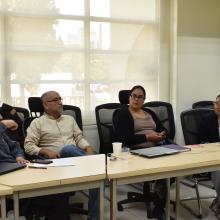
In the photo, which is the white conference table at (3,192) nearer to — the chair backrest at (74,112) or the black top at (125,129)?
the black top at (125,129)

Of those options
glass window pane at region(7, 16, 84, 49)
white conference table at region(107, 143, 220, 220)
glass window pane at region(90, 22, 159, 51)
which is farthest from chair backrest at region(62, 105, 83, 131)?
white conference table at region(107, 143, 220, 220)

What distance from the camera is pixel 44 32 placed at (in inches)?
157

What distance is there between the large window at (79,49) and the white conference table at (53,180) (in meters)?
2.16

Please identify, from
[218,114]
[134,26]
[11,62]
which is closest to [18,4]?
[11,62]

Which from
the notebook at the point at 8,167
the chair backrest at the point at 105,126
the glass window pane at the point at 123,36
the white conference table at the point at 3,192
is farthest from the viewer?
the glass window pane at the point at 123,36

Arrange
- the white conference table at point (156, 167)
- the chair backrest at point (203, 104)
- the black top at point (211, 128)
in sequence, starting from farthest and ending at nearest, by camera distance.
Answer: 1. the chair backrest at point (203, 104)
2. the black top at point (211, 128)
3. the white conference table at point (156, 167)

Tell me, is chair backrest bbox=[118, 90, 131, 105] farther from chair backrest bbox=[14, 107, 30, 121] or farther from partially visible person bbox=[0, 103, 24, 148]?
partially visible person bbox=[0, 103, 24, 148]

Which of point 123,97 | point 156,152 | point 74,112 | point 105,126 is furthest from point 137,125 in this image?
point 156,152

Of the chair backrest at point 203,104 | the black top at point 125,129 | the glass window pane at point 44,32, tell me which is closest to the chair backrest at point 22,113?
the glass window pane at point 44,32

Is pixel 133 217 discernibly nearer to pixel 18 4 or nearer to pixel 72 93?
pixel 72 93

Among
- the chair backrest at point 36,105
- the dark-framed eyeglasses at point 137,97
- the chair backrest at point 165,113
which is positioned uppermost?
the dark-framed eyeglasses at point 137,97

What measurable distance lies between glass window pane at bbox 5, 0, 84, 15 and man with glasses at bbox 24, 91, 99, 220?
51.0 inches

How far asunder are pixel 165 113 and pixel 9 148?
234 centimetres

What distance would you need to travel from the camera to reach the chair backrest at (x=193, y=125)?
3.20 meters
